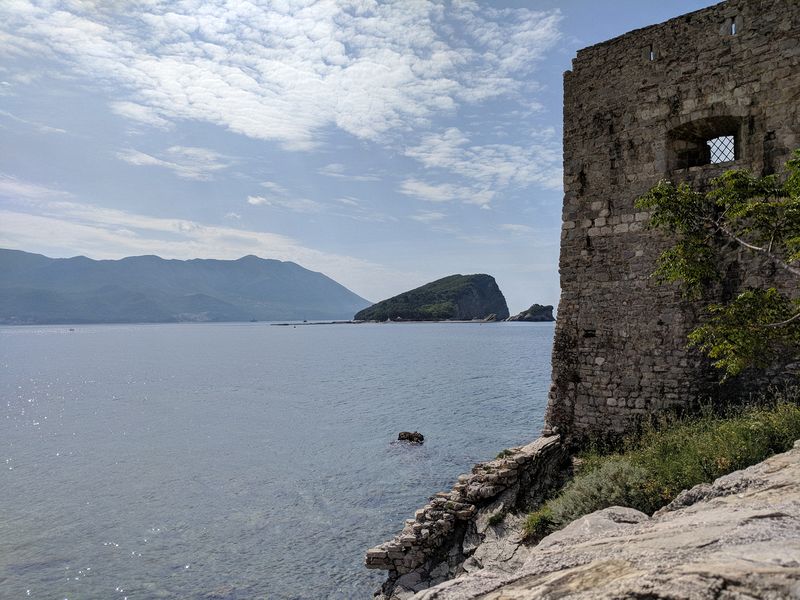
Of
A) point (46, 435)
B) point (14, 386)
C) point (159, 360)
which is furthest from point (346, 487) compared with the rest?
point (159, 360)

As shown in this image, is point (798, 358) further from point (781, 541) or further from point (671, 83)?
point (781, 541)

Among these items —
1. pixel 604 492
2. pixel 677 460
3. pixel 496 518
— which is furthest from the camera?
pixel 496 518

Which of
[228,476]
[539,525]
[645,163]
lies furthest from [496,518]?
[228,476]

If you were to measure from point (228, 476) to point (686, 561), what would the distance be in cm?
2349

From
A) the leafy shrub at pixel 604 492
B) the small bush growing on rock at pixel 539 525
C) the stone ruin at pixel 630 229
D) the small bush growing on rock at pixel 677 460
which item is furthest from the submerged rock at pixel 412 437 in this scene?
the leafy shrub at pixel 604 492

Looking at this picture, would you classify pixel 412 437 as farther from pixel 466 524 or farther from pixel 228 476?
pixel 466 524

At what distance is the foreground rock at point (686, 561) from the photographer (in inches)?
120

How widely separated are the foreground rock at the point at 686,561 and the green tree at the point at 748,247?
11.0ft

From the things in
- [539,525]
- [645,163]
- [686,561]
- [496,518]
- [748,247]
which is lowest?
[496,518]

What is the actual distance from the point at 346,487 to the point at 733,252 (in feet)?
54.9

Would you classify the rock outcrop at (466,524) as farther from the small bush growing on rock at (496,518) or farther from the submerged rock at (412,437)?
the submerged rock at (412,437)

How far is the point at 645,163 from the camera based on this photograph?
40.5ft

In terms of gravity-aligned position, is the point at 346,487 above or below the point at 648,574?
below

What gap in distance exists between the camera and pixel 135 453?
92.5ft
